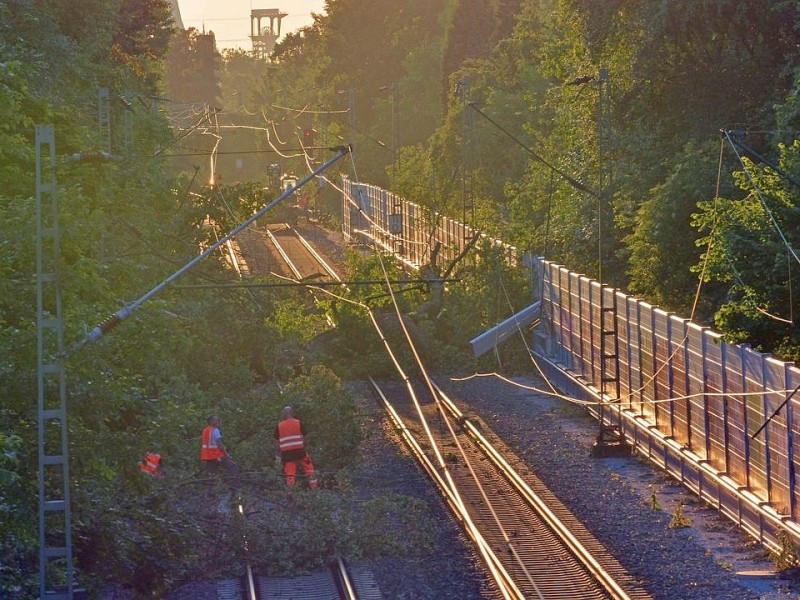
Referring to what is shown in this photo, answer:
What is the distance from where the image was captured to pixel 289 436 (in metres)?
20.4

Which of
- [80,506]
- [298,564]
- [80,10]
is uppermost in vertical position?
[80,10]

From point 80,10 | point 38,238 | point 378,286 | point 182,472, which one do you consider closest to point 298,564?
point 182,472

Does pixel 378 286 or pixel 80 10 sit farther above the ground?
pixel 80 10

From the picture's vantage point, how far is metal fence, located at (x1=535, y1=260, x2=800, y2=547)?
1695 centimetres

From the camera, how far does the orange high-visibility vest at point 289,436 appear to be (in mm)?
20406

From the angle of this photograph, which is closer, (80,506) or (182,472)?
(80,506)

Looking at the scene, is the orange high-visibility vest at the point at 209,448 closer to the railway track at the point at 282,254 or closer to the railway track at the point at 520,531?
the railway track at the point at 520,531

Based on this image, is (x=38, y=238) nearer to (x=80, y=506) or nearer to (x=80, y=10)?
(x=80, y=506)

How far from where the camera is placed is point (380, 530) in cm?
1778

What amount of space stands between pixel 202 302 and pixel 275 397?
5.93m

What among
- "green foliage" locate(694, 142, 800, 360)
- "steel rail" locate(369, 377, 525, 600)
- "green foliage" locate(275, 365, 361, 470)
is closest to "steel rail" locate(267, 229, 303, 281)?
"steel rail" locate(369, 377, 525, 600)

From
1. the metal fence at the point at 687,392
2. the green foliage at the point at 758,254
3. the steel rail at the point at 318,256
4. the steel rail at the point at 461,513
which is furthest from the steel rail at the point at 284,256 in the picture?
the green foliage at the point at 758,254

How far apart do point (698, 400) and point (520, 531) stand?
407 cm

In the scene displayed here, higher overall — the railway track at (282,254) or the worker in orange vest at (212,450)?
the worker in orange vest at (212,450)
